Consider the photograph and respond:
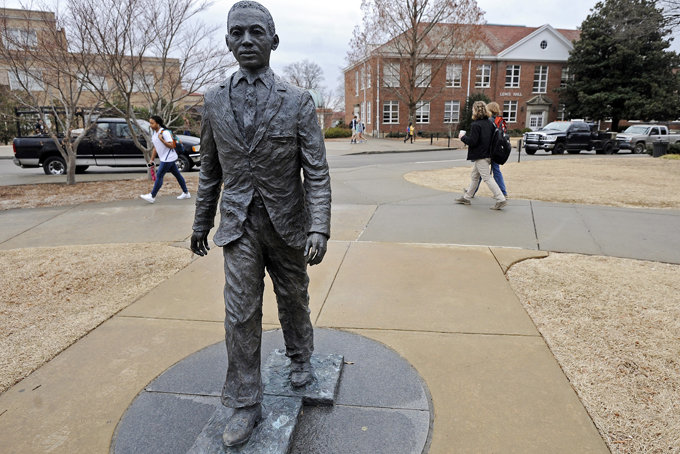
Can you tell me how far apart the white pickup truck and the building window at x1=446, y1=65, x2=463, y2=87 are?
18451mm

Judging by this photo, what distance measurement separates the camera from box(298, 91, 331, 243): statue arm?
222 cm

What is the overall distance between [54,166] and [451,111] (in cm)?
3423

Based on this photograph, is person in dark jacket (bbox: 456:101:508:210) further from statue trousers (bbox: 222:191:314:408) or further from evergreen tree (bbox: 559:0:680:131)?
evergreen tree (bbox: 559:0:680:131)

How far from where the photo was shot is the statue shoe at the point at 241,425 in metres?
2.11

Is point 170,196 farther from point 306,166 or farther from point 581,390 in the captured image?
point 581,390

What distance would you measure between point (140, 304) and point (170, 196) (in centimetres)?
593

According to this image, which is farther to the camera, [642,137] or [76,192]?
[642,137]

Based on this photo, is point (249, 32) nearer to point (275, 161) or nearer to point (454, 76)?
point (275, 161)

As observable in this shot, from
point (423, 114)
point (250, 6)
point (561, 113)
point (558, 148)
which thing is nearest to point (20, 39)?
point (250, 6)

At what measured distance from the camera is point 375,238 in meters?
6.07

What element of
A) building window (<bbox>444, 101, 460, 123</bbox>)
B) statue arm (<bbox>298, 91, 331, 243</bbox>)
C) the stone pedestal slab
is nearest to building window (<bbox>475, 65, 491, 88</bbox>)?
building window (<bbox>444, 101, 460, 123</bbox>)

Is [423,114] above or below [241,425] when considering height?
above

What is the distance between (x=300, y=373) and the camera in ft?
8.75

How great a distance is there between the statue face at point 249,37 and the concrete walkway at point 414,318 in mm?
2073
